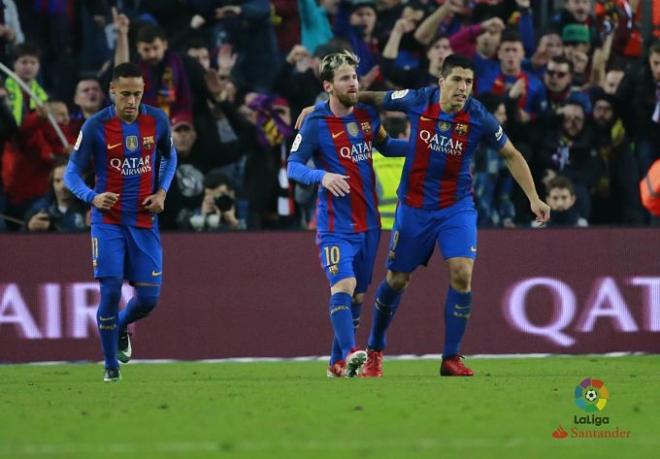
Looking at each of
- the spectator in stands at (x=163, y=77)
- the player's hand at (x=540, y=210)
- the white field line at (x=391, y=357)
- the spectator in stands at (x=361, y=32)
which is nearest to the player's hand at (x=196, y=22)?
the spectator in stands at (x=163, y=77)

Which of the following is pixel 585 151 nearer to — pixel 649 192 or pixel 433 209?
pixel 433 209

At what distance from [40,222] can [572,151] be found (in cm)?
540

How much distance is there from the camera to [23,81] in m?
15.6

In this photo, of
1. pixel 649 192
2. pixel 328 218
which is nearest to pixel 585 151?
pixel 328 218

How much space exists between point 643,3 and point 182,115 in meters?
4.89

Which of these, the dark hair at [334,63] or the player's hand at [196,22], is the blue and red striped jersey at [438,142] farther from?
the player's hand at [196,22]

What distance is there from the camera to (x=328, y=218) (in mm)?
11430

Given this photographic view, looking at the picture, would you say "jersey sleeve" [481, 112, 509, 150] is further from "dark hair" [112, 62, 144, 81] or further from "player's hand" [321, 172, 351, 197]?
"dark hair" [112, 62, 144, 81]

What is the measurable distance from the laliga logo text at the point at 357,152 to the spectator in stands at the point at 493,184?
4.23 meters

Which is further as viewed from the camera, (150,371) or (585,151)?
(585,151)

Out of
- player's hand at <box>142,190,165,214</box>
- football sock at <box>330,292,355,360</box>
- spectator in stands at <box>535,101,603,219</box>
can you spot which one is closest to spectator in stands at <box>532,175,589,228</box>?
spectator in stands at <box>535,101,603,219</box>

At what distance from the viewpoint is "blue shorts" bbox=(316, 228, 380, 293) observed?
1128cm

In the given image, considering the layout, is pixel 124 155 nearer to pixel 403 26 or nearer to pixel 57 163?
pixel 57 163

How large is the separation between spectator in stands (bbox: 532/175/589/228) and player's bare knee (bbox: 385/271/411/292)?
12.5 feet
